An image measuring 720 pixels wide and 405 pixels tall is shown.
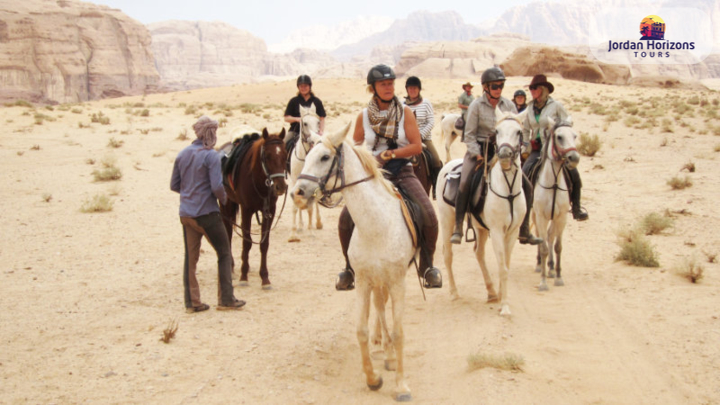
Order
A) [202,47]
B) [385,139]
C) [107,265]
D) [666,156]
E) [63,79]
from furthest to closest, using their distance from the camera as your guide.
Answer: [202,47]
[63,79]
[666,156]
[107,265]
[385,139]

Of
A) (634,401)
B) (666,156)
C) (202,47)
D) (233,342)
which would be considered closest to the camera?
(634,401)

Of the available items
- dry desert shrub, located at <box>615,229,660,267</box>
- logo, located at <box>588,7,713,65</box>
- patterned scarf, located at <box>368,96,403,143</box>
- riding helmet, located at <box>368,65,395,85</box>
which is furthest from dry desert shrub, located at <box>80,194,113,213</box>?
logo, located at <box>588,7,713,65</box>

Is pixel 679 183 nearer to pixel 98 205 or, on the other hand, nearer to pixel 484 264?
pixel 484 264

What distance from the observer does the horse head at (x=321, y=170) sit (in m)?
4.39

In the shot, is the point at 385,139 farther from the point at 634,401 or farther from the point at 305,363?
the point at 634,401

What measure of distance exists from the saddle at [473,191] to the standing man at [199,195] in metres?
3.24

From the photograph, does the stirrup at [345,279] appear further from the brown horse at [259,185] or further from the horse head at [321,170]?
the brown horse at [259,185]

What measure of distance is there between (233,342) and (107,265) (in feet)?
13.2

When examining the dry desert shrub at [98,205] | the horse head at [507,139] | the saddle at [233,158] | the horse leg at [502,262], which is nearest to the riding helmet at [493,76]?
the horse head at [507,139]

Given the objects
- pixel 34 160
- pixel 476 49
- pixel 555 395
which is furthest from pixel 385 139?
pixel 476 49

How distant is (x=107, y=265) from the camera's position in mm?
9203

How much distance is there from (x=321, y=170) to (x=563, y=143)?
4.80 m

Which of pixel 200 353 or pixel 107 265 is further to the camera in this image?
pixel 107 265

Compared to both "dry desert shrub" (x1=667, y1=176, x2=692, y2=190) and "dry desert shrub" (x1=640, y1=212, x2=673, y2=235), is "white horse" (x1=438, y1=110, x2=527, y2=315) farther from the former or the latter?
"dry desert shrub" (x1=667, y1=176, x2=692, y2=190)
